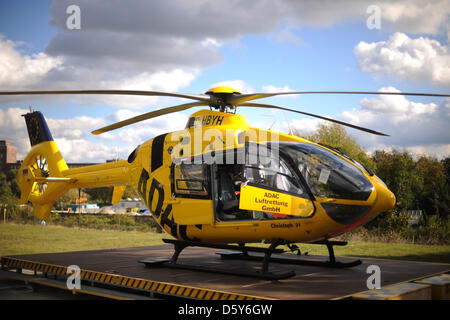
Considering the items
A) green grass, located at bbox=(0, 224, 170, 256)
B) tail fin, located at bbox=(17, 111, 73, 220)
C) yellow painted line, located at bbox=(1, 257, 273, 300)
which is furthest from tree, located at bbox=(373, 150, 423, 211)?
yellow painted line, located at bbox=(1, 257, 273, 300)

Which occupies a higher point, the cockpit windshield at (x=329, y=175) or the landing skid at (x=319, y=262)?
the cockpit windshield at (x=329, y=175)

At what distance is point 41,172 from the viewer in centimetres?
1301

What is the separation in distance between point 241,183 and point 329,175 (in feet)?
5.14

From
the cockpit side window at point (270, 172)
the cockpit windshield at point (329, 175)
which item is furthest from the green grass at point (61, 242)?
the cockpit windshield at point (329, 175)

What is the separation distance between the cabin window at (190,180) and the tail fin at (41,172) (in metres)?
4.90

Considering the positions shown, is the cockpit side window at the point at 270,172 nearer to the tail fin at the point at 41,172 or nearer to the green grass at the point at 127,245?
the green grass at the point at 127,245

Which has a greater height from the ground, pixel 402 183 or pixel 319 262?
pixel 402 183

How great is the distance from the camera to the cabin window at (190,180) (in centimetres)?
820

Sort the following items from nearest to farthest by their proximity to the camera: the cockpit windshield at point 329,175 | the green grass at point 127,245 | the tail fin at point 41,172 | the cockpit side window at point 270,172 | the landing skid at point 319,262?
the cockpit windshield at point 329,175, the cockpit side window at point 270,172, the landing skid at point 319,262, the green grass at point 127,245, the tail fin at point 41,172

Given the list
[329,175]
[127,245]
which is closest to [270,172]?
[329,175]

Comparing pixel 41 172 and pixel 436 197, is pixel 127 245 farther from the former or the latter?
pixel 436 197

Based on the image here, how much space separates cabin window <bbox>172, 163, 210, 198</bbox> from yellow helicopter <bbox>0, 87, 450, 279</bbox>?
0.8 inches
